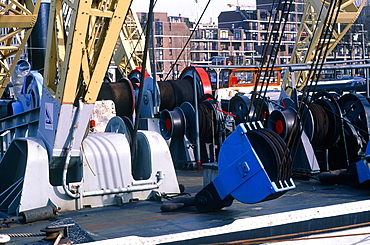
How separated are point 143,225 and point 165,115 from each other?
654cm

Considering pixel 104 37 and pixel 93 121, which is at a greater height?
pixel 104 37

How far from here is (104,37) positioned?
8.44m

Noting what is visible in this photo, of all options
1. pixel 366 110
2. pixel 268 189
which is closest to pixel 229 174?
pixel 268 189

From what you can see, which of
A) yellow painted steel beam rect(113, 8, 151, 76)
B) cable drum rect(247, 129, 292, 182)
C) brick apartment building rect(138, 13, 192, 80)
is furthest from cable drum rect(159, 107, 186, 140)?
brick apartment building rect(138, 13, 192, 80)

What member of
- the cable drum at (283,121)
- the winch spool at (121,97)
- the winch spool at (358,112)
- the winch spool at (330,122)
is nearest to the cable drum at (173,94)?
the winch spool at (121,97)

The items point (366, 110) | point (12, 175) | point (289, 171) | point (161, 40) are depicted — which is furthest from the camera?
point (161, 40)

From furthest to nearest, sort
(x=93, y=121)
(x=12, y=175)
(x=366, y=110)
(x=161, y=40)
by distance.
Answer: (x=161, y=40) < (x=93, y=121) < (x=366, y=110) < (x=12, y=175)

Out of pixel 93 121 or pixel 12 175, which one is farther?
pixel 93 121

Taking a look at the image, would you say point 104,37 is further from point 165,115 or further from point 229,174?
point 165,115

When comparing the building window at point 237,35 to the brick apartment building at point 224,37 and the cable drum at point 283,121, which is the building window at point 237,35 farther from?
the cable drum at point 283,121

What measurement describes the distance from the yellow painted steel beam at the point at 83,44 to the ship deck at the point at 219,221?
1.77m

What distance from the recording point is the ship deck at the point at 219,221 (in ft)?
21.0

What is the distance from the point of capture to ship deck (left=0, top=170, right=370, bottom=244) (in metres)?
6.39

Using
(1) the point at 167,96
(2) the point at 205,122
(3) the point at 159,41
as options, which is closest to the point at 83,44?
(2) the point at 205,122
